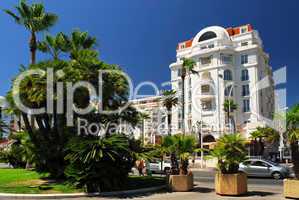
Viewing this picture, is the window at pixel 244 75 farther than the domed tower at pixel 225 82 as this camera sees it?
Yes

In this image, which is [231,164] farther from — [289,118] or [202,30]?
[202,30]

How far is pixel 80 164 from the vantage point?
59.4 ft

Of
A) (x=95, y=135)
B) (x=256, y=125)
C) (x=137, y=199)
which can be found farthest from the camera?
(x=256, y=125)

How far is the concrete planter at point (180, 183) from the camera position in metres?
18.5

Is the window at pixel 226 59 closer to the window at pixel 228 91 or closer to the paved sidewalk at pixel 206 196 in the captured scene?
the window at pixel 228 91

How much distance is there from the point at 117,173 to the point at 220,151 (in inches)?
199

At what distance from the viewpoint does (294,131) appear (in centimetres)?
1489

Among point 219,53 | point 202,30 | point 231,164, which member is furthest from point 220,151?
point 202,30

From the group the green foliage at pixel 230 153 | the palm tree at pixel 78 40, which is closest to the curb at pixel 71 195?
the green foliage at pixel 230 153

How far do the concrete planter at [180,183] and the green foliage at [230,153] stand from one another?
2243mm

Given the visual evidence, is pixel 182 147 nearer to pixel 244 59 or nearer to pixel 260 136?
pixel 260 136

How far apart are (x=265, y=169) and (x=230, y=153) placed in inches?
496

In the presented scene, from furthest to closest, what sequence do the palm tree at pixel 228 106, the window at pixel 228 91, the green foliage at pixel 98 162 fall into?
the window at pixel 228 91
the palm tree at pixel 228 106
the green foliage at pixel 98 162

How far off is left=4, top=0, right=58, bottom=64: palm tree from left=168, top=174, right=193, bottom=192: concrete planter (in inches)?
671
